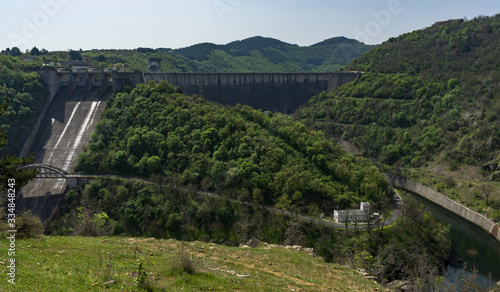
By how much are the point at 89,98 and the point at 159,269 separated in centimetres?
6460

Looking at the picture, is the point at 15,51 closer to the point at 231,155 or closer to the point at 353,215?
the point at 231,155

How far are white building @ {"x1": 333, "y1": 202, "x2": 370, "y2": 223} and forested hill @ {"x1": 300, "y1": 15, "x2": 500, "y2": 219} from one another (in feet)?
71.2

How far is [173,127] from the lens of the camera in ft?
200

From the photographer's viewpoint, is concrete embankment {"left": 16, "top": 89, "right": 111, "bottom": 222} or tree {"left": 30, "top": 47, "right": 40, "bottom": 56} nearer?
concrete embankment {"left": 16, "top": 89, "right": 111, "bottom": 222}

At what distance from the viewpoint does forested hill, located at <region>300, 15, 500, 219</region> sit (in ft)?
224

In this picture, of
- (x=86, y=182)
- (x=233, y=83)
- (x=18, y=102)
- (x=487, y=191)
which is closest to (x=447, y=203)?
(x=487, y=191)

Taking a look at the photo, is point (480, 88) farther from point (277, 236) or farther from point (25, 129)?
point (25, 129)

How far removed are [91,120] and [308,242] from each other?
47151 mm

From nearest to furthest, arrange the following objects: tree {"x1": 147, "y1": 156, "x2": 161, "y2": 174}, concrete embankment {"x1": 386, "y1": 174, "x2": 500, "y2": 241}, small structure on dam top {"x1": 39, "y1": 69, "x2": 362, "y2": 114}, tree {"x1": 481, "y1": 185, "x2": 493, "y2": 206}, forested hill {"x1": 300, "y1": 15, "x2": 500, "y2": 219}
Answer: concrete embankment {"x1": 386, "y1": 174, "x2": 500, "y2": 241}, tree {"x1": 147, "y1": 156, "x2": 161, "y2": 174}, tree {"x1": 481, "y1": 185, "x2": 493, "y2": 206}, forested hill {"x1": 300, "y1": 15, "x2": 500, "y2": 219}, small structure on dam top {"x1": 39, "y1": 69, "x2": 362, "y2": 114}

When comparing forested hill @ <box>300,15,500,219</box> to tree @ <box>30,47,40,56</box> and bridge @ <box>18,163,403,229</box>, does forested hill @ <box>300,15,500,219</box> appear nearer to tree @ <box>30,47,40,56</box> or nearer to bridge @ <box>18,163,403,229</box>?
Answer: bridge @ <box>18,163,403,229</box>

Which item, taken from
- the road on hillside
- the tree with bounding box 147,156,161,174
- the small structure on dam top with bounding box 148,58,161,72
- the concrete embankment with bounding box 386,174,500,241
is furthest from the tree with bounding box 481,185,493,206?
the small structure on dam top with bounding box 148,58,161,72

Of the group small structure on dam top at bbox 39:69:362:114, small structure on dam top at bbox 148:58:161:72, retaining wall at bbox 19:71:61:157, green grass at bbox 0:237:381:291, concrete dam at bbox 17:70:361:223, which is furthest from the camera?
small structure on dam top at bbox 148:58:161:72

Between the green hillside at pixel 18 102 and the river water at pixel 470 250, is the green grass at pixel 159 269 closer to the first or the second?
the river water at pixel 470 250

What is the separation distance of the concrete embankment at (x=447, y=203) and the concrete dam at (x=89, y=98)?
40954 millimetres
